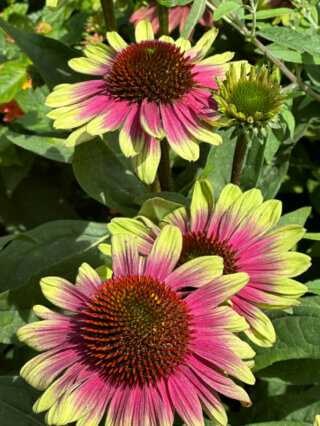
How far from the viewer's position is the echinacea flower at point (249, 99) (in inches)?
31.9

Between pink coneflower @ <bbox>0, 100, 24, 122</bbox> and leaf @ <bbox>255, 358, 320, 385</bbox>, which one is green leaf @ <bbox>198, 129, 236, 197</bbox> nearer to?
leaf @ <bbox>255, 358, 320, 385</bbox>

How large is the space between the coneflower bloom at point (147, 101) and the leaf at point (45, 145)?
213mm

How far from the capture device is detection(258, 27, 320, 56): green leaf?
37.9 inches

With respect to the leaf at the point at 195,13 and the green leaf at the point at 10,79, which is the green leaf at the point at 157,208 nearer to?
the leaf at the point at 195,13

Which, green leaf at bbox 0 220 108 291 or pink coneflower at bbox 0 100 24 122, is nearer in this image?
green leaf at bbox 0 220 108 291

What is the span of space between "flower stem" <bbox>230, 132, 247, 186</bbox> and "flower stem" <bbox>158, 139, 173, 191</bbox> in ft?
0.37

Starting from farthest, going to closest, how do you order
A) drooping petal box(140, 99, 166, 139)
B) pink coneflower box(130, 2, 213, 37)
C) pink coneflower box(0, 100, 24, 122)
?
pink coneflower box(0, 100, 24, 122) → pink coneflower box(130, 2, 213, 37) → drooping petal box(140, 99, 166, 139)

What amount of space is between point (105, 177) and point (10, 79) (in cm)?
43

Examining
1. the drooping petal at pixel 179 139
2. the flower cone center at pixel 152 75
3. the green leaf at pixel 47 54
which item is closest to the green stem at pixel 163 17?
the green leaf at pixel 47 54

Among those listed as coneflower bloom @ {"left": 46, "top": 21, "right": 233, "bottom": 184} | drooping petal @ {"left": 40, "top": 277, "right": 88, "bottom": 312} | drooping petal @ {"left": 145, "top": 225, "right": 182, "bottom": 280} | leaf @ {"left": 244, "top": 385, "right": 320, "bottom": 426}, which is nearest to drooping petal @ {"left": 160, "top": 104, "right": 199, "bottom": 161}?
coneflower bloom @ {"left": 46, "top": 21, "right": 233, "bottom": 184}

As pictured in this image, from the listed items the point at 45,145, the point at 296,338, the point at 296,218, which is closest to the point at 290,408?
the point at 296,338

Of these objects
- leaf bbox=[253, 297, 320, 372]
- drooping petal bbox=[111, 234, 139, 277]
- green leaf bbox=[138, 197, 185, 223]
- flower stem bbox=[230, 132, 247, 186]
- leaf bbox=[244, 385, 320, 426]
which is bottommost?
leaf bbox=[244, 385, 320, 426]

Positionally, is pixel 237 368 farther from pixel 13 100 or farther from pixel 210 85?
pixel 13 100

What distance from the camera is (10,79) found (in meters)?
1.38
